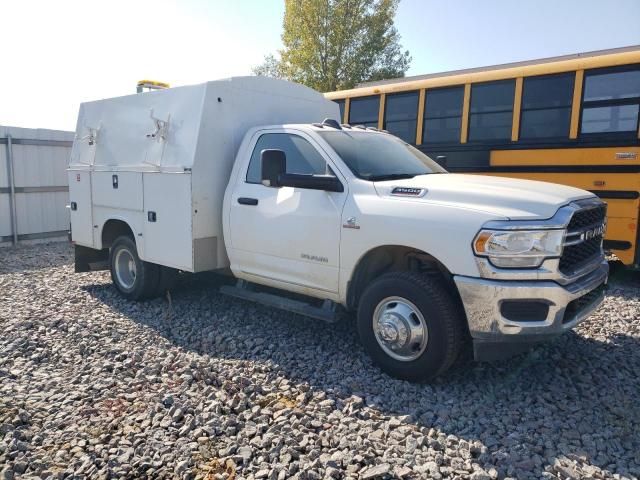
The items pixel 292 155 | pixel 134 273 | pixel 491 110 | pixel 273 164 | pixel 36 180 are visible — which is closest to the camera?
pixel 273 164

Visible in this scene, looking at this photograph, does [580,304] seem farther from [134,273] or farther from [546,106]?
[134,273]

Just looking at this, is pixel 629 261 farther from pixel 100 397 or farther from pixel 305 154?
pixel 100 397

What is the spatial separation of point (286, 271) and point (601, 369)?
2889 mm

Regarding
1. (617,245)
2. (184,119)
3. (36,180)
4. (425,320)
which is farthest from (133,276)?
(617,245)

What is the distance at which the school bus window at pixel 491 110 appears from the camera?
8.11 meters

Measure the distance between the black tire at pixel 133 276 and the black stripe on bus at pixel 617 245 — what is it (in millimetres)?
6031

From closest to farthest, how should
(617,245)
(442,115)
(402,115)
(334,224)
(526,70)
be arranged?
(334,224)
(617,245)
(526,70)
(442,115)
(402,115)

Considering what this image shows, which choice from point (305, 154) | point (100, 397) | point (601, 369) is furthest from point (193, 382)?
point (601, 369)

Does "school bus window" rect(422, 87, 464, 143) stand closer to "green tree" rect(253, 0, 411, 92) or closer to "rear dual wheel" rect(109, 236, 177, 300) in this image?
"rear dual wheel" rect(109, 236, 177, 300)

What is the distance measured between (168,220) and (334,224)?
2.20 m

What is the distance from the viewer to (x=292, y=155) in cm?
519

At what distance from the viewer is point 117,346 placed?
5.05m

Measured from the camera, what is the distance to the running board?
479 cm

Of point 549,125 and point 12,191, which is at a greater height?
point 549,125
